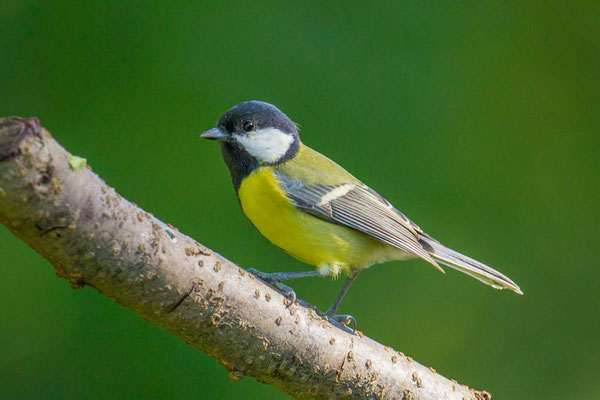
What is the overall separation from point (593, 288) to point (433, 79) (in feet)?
4.94

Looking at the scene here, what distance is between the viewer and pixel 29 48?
3.21 meters

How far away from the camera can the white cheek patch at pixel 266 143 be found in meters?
2.79

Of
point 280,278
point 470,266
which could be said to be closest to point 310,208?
point 280,278

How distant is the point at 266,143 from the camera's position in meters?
2.84

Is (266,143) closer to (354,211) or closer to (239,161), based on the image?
(239,161)

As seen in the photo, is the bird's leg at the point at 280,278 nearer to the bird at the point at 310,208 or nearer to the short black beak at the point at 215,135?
the bird at the point at 310,208

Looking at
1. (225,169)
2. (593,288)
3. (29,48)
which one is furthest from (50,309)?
(593,288)

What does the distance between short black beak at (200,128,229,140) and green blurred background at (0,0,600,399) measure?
558 millimetres

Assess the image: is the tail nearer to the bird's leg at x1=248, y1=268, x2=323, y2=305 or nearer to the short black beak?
the bird's leg at x1=248, y1=268, x2=323, y2=305

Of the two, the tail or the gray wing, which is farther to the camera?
the tail

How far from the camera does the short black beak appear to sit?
2.78 m

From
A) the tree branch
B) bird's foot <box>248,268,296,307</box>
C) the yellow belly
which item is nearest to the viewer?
the tree branch

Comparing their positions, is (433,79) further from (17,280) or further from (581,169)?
(17,280)

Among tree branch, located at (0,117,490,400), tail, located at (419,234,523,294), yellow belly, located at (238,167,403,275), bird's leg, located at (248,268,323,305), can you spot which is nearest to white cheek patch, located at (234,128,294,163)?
yellow belly, located at (238,167,403,275)
